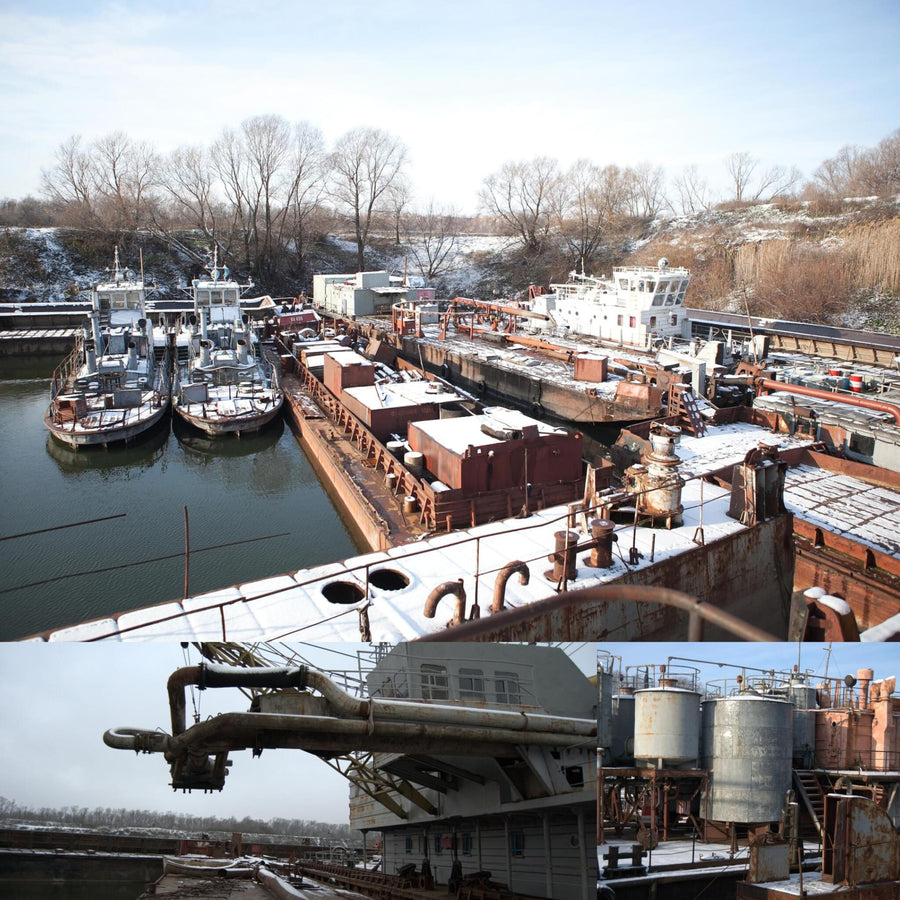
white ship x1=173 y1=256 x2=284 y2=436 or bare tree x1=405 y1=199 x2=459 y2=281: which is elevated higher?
bare tree x1=405 y1=199 x2=459 y2=281

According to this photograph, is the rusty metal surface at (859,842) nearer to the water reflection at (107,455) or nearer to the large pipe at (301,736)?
the large pipe at (301,736)

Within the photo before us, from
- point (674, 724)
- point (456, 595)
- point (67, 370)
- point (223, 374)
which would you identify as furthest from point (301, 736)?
point (67, 370)

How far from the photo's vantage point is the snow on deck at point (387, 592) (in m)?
7.94

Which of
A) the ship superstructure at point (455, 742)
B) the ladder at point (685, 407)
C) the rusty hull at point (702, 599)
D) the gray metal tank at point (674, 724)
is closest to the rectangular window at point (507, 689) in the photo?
the ship superstructure at point (455, 742)

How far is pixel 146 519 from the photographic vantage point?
63.7ft

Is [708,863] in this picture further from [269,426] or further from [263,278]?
[263,278]

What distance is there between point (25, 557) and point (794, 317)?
137 ft

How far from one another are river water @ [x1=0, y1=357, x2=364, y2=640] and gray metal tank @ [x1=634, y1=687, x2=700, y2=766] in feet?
25.8

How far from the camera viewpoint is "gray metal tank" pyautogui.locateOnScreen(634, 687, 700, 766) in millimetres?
11539

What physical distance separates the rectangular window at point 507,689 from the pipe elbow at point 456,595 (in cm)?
150

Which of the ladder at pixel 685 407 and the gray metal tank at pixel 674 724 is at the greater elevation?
the ladder at pixel 685 407

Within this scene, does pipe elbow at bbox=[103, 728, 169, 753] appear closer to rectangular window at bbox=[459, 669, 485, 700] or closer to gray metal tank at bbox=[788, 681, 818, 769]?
rectangular window at bbox=[459, 669, 485, 700]

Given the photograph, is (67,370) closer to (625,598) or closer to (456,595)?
(456,595)

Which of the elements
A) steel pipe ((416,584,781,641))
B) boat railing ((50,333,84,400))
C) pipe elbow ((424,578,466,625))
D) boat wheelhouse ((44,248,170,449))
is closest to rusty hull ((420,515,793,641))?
pipe elbow ((424,578,466,625))
